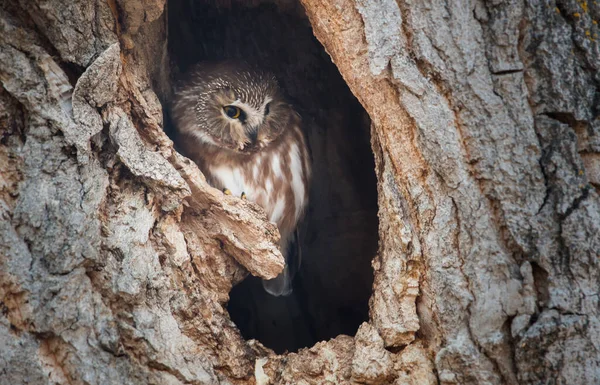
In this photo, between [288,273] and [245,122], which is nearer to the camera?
[245,122]

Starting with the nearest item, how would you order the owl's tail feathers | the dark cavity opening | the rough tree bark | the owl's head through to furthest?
the rough tree bark < the owl's head < the dark cavity opening < the owl's tail feathers

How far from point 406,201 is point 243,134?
124cm

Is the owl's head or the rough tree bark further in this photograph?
the owl's head

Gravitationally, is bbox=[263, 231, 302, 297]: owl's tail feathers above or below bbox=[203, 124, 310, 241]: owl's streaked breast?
below

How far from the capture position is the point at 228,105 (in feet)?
10.2

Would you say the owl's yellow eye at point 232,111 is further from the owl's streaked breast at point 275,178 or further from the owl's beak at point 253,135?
the owl's streaked breast at point 275,178

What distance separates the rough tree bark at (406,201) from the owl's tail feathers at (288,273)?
4.05ft

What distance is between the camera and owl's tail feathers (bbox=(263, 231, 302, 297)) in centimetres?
342

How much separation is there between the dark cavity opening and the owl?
209 mm

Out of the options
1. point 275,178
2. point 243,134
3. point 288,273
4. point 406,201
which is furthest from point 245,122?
point 406,201

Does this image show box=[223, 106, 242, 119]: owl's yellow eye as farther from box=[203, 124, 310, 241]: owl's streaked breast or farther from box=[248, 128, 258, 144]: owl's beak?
box=[203, 124, 310, 241]: owl's streaked breast

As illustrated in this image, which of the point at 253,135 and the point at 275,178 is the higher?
the point at 253,135

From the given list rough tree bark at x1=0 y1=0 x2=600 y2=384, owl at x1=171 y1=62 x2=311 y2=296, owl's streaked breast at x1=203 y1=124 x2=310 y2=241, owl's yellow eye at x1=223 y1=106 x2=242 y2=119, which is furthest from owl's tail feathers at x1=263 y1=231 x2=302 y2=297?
rough tree bark at x1=0 y1=0 x2=600 y2=384

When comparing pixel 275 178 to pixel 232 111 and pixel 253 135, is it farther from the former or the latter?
pixel 232 111
